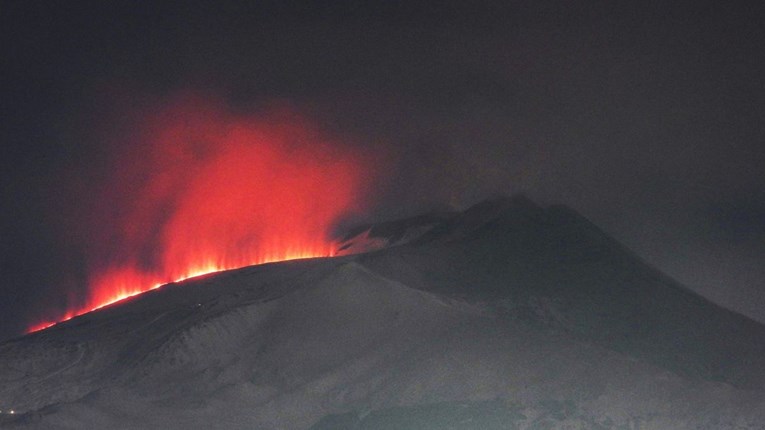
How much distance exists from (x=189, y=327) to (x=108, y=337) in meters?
2.91

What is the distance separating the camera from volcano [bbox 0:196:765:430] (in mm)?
22219

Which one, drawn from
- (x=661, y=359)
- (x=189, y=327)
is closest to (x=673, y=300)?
(x=661, y=359)

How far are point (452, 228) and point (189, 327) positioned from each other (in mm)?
13896

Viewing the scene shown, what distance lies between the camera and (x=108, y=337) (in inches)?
1033

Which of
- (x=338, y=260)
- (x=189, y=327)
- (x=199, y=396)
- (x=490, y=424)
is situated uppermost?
(x=338, y=260)

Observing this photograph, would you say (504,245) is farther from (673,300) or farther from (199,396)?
(199,396)

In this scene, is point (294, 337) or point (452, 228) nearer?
point (294, 337)

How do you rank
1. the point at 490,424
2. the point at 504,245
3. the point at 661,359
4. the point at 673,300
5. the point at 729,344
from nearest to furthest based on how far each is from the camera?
the point at 490,424, the point at 661,359, the point at 729,344, the point at 673,300, the point at 504,245

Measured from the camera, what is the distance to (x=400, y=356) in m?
24.3

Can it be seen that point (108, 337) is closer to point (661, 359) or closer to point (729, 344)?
point (661, 359)

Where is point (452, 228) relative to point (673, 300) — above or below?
above

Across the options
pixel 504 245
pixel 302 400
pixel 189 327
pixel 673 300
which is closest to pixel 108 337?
pixel 189 327

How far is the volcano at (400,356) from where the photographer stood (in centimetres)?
2222

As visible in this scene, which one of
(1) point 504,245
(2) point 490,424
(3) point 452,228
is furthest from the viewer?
(3) point 452,228
